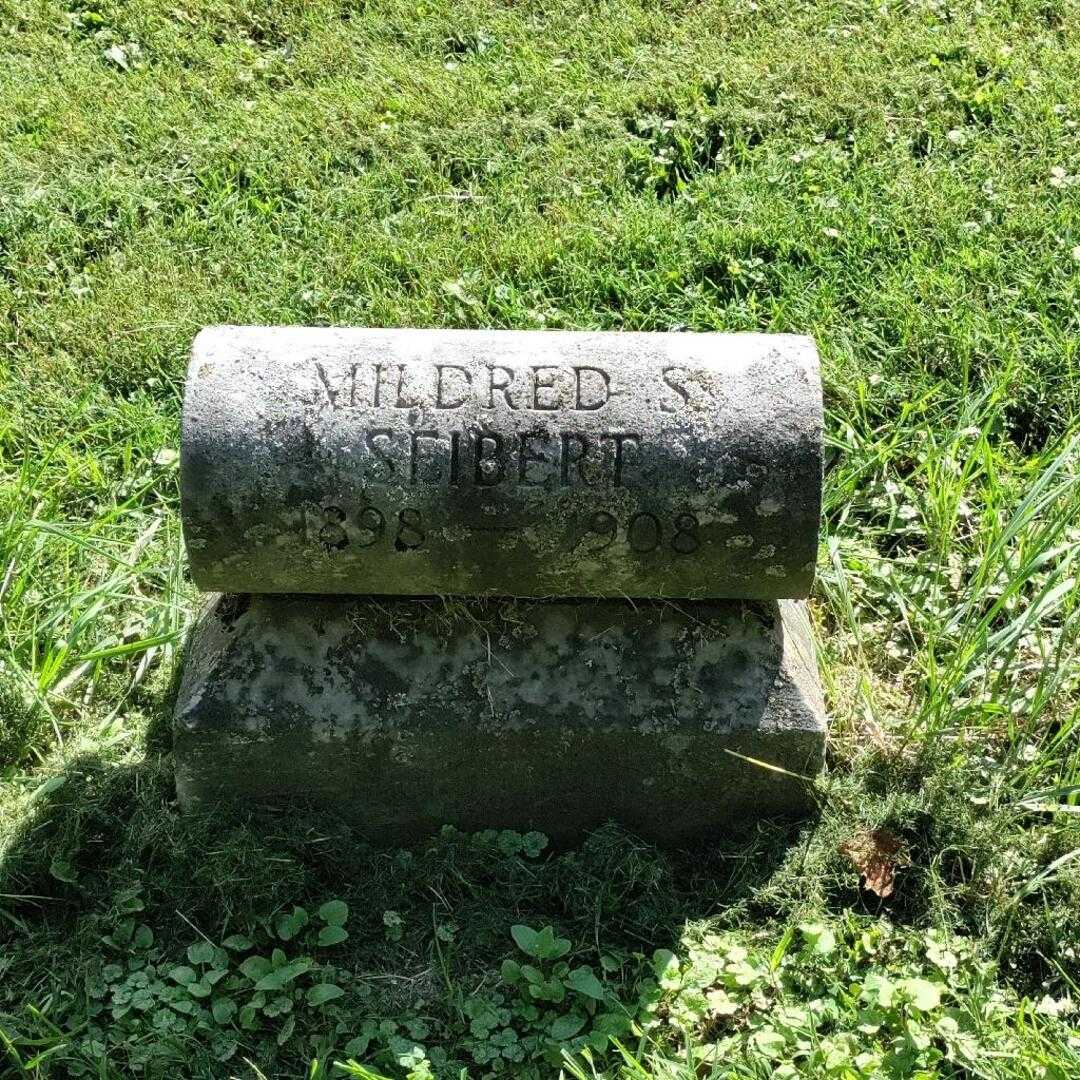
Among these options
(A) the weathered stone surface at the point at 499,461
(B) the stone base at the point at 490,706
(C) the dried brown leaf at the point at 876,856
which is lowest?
(C) the dried brown leaf at the point at 876,856

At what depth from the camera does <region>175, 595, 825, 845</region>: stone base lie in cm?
291

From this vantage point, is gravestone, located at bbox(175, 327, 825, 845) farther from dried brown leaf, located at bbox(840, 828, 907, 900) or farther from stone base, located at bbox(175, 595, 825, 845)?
dried brown leaf, located at bbox(840, 828, 907, 900)

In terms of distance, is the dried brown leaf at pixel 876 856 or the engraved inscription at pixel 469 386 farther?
the dried brown leaf at pixel 876 856

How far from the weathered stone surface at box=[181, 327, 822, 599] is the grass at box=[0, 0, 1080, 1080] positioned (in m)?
0.66

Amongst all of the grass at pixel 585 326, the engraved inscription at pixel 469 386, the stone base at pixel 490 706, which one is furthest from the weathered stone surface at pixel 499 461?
the grass at pixel 585 326

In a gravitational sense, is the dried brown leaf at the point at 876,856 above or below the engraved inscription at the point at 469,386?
below

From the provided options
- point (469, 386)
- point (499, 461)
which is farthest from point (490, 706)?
point (469, 386)

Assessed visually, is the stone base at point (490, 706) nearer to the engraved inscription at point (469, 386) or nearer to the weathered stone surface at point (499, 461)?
the weathered stone surface at point (499, 461)

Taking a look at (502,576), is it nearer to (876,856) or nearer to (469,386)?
(469,386)

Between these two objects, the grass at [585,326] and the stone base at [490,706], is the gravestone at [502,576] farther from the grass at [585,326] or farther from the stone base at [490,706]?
the grass at [585,326]

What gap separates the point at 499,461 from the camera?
2697mm

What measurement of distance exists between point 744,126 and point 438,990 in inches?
136

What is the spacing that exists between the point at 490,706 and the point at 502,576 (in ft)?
1.02

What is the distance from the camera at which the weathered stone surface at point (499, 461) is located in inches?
106
